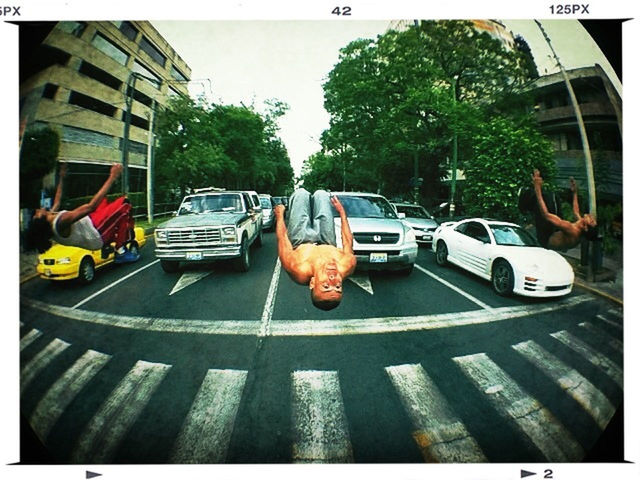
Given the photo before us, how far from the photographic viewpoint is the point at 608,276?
1.99 metres

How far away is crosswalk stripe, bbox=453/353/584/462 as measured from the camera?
6.13 ft

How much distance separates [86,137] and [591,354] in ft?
10.6

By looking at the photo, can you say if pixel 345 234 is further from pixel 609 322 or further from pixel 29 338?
pixel 29 338

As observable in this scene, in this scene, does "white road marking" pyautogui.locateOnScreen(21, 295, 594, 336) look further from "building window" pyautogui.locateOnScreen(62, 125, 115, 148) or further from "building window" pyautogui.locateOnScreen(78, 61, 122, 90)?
"building window" pyautogui.locateOnScreen(78, 61, 122, 90)

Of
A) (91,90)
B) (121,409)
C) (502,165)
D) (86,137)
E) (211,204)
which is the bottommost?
(121,409)

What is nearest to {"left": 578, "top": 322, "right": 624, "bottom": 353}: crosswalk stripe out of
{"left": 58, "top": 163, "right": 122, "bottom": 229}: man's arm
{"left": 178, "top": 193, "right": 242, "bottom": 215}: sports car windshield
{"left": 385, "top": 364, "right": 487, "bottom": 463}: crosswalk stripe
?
{"left": 385, "top": 364, "right": 487, "bottom": 463}: crosswalk stripe

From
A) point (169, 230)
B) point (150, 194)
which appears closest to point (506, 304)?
point (169, 230)

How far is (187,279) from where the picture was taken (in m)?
2.00

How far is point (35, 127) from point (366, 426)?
100 inches

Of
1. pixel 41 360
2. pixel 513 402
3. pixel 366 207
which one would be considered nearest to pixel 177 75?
pixel 366 207

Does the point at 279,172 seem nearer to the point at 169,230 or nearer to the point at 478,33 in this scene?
the point at 169,230

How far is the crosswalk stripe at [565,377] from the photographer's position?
1.92 metres

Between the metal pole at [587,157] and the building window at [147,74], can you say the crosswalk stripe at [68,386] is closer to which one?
the building window at [147,74]

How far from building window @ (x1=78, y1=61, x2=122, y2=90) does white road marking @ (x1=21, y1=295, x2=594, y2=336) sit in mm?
1325
